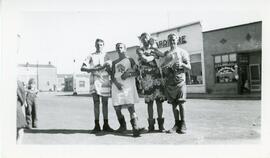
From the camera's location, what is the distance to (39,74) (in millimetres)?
4418

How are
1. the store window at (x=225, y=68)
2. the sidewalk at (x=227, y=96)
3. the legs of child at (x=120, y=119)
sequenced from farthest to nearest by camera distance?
the store window at (x=225, y=68) → the sidewalk at (x=227, y=96) → the legs of child at (x=120, y=119)

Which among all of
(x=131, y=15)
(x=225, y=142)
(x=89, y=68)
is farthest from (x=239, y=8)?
(x=89, y=68)

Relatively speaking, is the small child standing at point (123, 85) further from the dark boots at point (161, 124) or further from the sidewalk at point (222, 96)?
the sidewalk at point (222, 96)

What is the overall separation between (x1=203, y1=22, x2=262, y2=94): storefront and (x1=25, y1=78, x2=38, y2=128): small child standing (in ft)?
8.51

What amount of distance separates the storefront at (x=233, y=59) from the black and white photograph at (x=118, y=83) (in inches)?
1.9

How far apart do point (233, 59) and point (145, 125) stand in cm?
267

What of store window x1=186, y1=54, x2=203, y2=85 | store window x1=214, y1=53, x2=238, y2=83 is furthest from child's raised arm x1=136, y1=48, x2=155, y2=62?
store window x1=214, y1=53, x2=238, y2=83

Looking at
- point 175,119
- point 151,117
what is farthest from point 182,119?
point 151,117

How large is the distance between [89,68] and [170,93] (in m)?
1.02

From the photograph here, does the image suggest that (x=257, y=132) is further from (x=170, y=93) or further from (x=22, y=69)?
(x=22, y=69)

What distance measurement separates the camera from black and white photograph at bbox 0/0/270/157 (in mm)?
4129

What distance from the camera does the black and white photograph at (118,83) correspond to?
13.5ft

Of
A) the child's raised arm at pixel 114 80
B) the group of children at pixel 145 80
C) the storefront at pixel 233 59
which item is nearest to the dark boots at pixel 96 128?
the group of children at pixel 145 80

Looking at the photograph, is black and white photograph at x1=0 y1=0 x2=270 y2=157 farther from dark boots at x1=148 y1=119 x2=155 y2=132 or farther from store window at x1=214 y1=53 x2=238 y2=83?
store window at x1=214 y1=53 x2=238 y2=83
